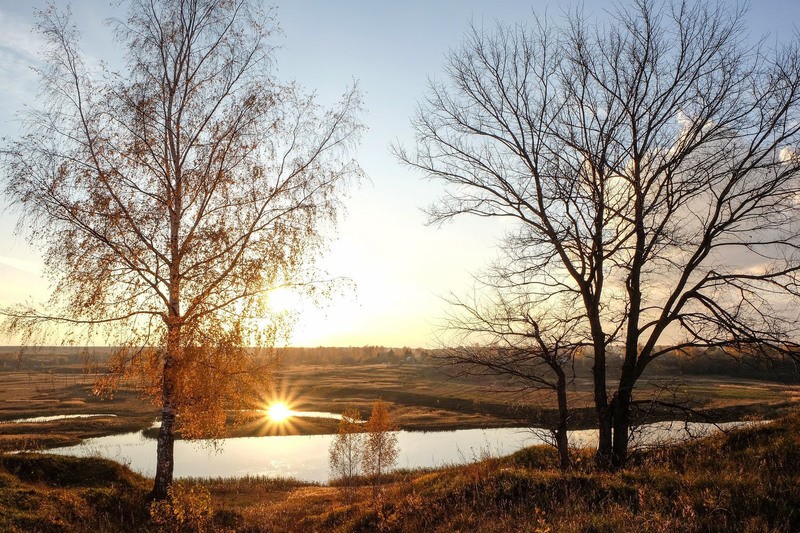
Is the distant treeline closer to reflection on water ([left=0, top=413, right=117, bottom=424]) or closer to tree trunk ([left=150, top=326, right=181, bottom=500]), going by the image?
tree trunk ([left=150, top=326, right=181, bottom=500])

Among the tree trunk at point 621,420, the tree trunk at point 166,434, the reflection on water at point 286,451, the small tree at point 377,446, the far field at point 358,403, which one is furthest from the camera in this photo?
the far field at point 358,403

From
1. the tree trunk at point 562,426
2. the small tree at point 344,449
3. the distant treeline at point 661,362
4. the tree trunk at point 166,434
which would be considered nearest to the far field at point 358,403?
the distant treeline at point 661,362

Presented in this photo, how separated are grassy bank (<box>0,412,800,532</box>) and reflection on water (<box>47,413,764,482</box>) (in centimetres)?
2094

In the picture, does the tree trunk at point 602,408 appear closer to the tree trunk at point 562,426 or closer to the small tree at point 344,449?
the tree trunk at point 562,426

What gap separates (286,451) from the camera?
47.3 metres

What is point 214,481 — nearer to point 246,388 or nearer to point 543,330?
point 246,388

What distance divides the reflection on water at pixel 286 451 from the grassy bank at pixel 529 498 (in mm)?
20943

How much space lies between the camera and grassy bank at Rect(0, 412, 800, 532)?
652cm

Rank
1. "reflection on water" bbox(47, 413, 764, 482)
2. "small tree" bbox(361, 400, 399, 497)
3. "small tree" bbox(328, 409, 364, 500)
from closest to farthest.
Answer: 1. "small tree" bbox(361, 400, 399, 497)
2. "small tree" bbox(328, 409, 364, 500)
3. "reflection on water" bbox(47, 413, 764, 482)

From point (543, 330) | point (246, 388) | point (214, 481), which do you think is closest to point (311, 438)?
point (214, 481)

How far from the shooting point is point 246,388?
45.0 ft

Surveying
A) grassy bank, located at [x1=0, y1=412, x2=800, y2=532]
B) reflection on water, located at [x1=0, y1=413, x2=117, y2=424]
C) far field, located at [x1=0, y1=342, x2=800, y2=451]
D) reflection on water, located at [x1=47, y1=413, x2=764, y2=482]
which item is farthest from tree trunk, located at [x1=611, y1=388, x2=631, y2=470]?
reflection on water, located at [x1=0, y1=413, x2=117, y2=424]

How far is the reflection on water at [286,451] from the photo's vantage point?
1458 inches

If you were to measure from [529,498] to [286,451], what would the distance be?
43026mm
